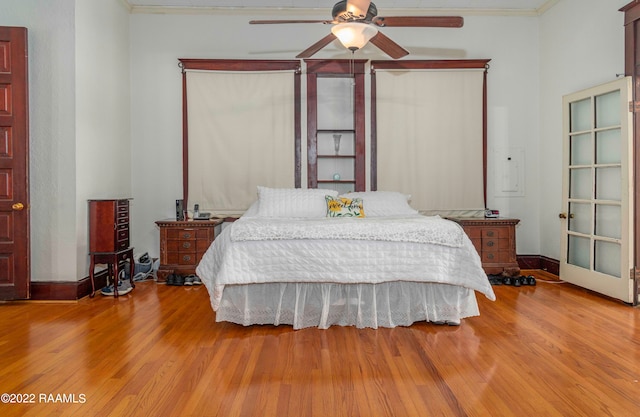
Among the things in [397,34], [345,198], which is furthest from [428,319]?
[397,34]

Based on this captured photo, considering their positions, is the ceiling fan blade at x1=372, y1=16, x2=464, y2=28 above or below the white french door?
above

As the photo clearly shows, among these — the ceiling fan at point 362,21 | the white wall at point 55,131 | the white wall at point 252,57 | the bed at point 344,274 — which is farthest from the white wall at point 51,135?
the ceiling fan at point 362,21

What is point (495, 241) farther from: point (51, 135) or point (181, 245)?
point (51, 135)

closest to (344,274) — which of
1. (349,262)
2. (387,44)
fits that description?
(349,262)

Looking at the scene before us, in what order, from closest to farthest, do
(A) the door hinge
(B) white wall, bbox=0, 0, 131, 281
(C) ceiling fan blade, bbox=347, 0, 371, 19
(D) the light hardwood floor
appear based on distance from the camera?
(D) the light hardwood floor
(C) ceiling fan blade, bbox=347, 0, 371, 19
(A) the door hinge
(B) white wall, bbox=0, 0, 131, 281

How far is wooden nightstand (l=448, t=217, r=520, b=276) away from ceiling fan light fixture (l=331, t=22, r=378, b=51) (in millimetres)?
2460

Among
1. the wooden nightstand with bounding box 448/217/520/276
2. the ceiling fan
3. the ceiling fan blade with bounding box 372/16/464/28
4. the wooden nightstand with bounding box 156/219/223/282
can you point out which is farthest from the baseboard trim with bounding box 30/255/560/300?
the wooden nightstand with bounding box 448/217/520/276

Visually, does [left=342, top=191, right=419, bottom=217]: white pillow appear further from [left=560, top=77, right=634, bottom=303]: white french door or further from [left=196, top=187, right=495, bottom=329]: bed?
[left=560, top=77, right=634, bottom=303]: white french door

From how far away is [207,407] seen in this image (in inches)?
76.9

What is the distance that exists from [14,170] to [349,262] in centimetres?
307

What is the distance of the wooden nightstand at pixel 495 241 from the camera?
187 inches

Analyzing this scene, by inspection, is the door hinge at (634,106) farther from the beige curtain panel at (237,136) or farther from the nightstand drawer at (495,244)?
the beige curtain panel at (237,136)

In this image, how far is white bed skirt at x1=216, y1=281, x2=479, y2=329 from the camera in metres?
3.11

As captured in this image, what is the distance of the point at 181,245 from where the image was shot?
4.74 m
